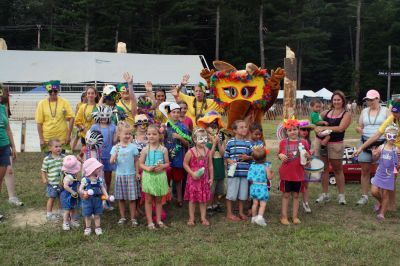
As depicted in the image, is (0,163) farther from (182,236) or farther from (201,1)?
(201,1)

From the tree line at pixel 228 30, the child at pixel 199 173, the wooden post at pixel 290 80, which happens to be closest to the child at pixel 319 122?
the child at pixel 199 173

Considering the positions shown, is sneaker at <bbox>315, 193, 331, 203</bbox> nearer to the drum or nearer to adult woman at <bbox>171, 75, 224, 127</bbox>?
the drum

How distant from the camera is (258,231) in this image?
230 inches

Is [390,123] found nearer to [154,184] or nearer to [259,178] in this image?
[259,178]

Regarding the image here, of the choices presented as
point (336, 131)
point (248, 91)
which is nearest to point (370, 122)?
point (336, 131)

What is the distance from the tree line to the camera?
1587 inches

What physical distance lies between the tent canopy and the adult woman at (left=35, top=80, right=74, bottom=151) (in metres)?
18.7

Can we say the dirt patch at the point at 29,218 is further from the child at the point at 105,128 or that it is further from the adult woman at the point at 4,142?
the child at the point at 105,128

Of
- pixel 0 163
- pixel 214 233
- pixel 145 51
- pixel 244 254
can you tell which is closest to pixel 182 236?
pixel 214 233

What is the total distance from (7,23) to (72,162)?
46698mm

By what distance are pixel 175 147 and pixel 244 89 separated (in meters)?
1.32

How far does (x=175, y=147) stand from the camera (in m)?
6.61

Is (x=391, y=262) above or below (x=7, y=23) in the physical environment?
below

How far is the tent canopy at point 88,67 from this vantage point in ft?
83.5
